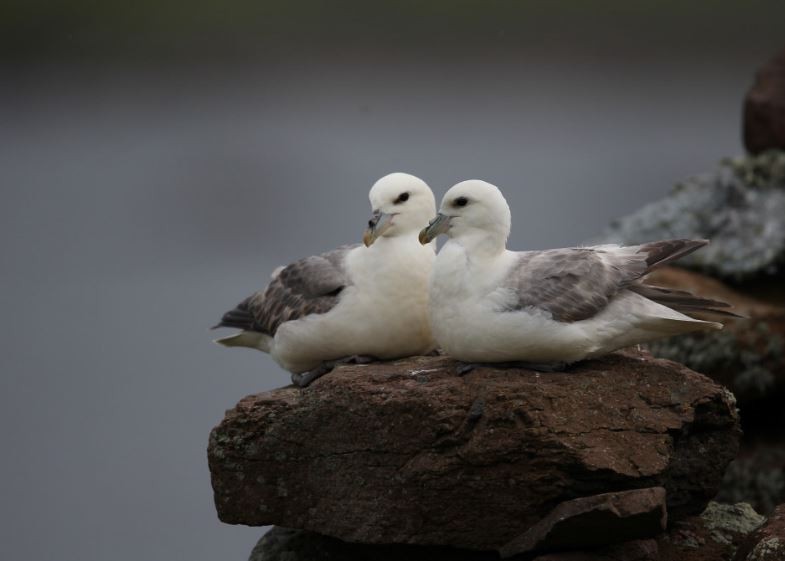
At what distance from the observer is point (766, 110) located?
413 inches

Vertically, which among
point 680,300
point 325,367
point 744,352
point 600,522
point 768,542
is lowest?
point 744,352

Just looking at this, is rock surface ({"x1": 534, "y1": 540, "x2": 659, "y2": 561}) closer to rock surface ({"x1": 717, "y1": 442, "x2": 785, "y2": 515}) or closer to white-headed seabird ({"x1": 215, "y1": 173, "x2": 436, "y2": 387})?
white-headed seabird ({"x1": 215, "y1": 173, "x2": 436, "y2": 387})

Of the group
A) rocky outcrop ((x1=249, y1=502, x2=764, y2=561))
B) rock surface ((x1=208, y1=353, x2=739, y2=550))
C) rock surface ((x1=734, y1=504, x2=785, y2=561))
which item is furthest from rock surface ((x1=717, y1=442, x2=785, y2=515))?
rock surface ((x1=734, y1=504, x2=785, y2=561))

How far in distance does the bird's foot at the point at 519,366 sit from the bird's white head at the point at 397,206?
2.55 feet

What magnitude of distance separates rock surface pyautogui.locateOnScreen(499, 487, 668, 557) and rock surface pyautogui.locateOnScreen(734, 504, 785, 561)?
42cm

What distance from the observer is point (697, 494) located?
19.3ft

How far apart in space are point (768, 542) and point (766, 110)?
5855mm

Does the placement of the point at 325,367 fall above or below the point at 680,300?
below

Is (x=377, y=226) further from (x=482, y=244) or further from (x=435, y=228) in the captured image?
(x=482, y=244)

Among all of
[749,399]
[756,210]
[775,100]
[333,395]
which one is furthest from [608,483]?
[775,100]

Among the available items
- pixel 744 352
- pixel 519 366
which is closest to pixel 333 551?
pixel 519 366

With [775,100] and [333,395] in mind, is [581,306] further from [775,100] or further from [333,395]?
[775,100]

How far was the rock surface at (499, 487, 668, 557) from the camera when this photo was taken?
17.0ft

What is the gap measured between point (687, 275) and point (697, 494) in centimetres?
382
